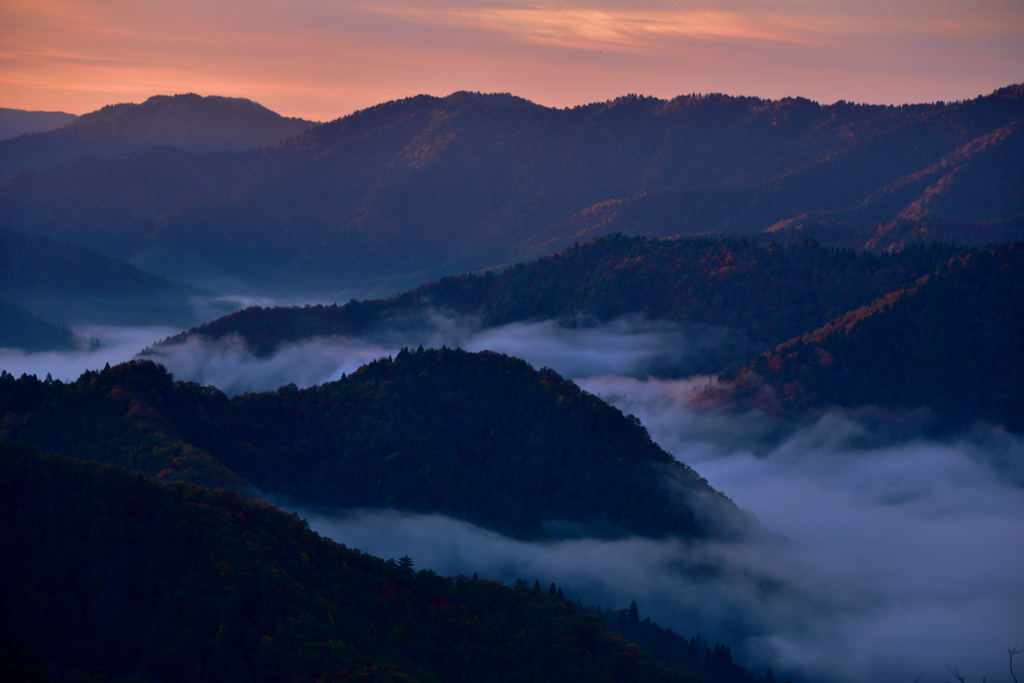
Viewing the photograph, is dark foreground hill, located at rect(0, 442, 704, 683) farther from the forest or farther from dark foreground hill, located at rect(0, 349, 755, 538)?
dark foreground hill, located at rect(0, 349, 755, 538)

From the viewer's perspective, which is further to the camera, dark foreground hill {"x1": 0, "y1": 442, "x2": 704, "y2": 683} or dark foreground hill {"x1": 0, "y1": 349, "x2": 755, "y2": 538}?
dark foreground hill {"x1": 0, "y1": 349, "x2": 755, "y2": 538}

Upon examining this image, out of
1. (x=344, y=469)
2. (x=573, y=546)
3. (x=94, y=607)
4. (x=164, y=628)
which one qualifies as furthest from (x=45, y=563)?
(x=573, y=546)

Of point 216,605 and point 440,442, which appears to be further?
point 440,442

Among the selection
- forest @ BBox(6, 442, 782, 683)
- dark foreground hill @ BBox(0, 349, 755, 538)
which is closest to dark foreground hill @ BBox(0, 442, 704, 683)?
forest @ BBox(6, 442, 782, 683)

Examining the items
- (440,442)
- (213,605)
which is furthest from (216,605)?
(440,442)

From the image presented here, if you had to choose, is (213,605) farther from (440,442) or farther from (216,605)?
(440,442)

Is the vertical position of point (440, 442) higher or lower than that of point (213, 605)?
higher

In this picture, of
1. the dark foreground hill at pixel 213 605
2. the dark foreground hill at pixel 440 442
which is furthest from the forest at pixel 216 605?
the dark foreground hill at pixel 440 442
